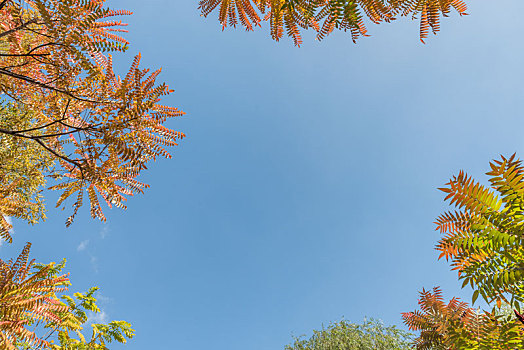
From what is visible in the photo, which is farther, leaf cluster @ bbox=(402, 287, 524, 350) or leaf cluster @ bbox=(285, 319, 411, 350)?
leaf cluster @ bbox=(285, 319, 411, 350)

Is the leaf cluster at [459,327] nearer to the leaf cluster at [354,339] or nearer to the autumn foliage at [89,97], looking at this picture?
the autumn foliage at [89,97]

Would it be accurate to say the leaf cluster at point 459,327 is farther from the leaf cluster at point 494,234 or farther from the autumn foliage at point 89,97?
the autumn foliage at point 89,97

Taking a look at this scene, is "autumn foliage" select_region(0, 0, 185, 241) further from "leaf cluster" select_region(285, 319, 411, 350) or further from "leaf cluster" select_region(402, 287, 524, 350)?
"leaf cluster" select_region(285, 319, 411, 350)

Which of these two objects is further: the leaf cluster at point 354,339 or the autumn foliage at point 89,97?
the leaf cluster at point 354,339

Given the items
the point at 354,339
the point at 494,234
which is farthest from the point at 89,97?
the point at 354,339

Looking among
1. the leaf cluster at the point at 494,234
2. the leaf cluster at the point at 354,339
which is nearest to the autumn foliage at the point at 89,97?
the leaf cluster at the point at 494,234

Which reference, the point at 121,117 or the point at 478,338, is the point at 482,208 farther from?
the point at 121,117

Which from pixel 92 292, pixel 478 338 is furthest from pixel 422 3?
pixel 92 292

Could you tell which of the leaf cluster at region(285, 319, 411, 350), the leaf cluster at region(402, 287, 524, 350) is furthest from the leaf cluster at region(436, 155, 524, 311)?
the leaf cluster at region(285, 319, 411, 350)

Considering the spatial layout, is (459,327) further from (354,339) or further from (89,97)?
(354,339)

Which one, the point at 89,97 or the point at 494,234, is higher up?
the point at 89,97

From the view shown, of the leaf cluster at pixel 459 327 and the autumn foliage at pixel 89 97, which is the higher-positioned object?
the autumn foliage at pixel 89 97

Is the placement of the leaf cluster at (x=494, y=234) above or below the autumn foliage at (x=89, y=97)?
below

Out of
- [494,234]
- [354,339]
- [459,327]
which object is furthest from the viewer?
[354,339]
